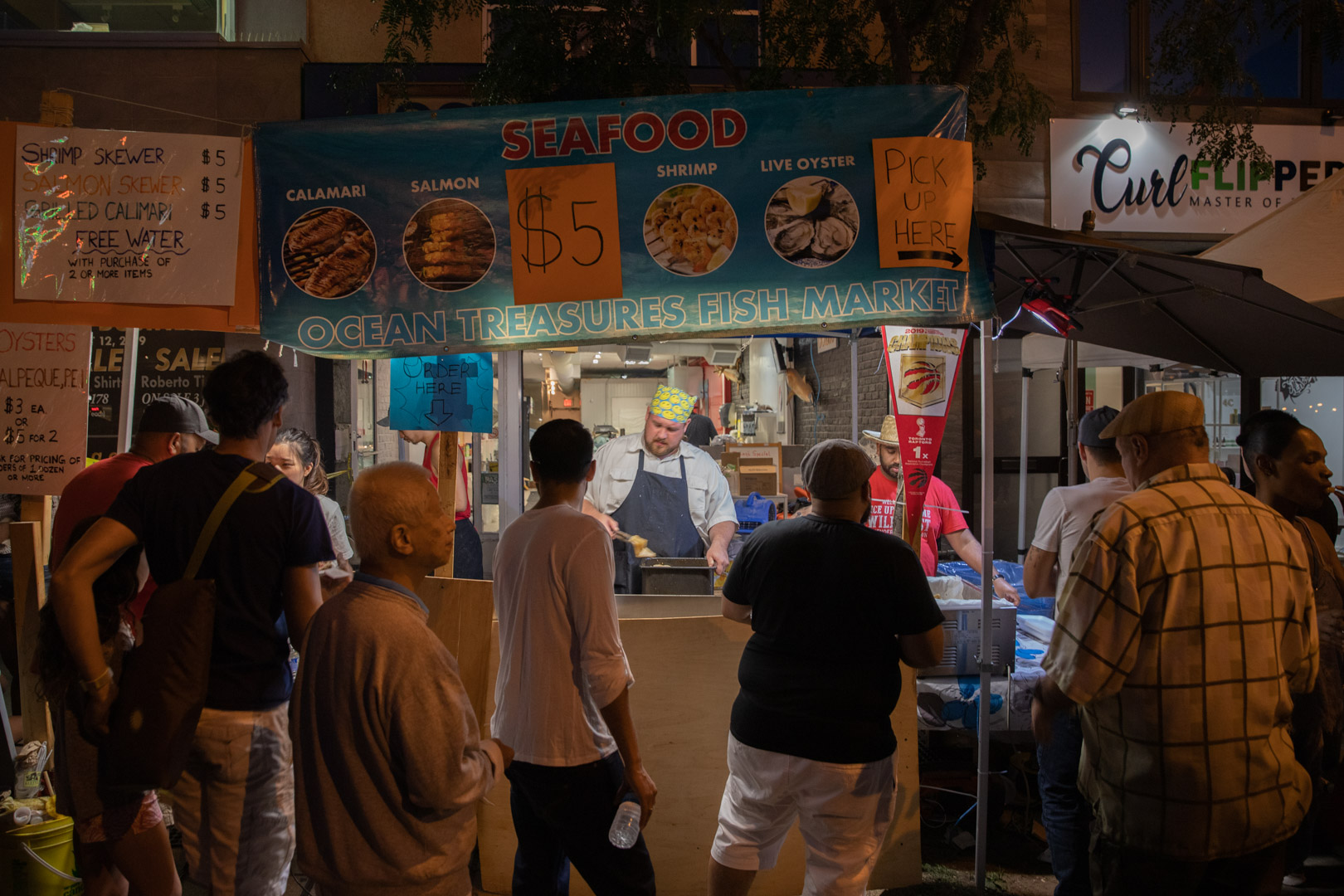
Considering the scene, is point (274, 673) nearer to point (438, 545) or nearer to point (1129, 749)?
point (438, 545)

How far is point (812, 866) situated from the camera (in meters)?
2.50

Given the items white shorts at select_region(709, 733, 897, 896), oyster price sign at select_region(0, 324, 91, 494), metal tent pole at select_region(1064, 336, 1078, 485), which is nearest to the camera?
white shorts at select_region(709, 733, 897, 896)

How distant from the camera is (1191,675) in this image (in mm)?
2049

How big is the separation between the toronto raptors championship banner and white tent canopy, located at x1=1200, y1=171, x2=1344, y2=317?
178 centimetres

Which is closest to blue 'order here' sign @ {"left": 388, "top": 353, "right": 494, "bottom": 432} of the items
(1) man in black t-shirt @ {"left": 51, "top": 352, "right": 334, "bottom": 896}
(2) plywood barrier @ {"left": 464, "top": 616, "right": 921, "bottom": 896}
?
(2) plywood barrier @ {"left": 464, "top": 616, "right": 921, "bottom": 896}

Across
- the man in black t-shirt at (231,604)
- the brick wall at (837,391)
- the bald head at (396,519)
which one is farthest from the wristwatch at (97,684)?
the brick wall at (837,391)

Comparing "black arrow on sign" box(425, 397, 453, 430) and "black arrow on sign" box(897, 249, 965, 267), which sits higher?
"black arrow on sign" box(897, 249, 965, 267)

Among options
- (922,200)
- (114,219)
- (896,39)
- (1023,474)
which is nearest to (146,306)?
(114,219)

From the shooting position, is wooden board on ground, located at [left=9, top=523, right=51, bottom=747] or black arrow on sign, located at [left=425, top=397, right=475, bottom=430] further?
wooden board on ground, located at [left=9, top=523, right=51, bottom=747]

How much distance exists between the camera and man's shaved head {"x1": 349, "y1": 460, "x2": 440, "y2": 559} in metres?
1.66

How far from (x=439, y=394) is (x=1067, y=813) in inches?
122

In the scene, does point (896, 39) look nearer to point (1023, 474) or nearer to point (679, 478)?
point (679, 478)

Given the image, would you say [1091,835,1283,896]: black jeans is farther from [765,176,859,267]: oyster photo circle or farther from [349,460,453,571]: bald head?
[765,176,859,267]: oyster photo circle

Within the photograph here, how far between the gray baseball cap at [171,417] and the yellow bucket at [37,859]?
1.55m
